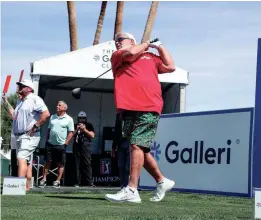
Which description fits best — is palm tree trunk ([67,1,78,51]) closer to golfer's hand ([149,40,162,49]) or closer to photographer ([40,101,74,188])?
photographer ([40,101,74,188])

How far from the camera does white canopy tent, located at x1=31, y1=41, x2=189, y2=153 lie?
1231 centimetres

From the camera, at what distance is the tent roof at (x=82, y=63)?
12.2 m

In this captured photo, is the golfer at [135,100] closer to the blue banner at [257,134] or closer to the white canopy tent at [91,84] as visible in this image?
the blue banner at [257,134]

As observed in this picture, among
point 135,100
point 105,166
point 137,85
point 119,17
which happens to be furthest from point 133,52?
point 119,17

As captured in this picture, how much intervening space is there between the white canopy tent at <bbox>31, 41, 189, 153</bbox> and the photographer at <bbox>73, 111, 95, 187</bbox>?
3.07 feet

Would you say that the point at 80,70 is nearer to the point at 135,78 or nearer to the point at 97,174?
the point at 97,174

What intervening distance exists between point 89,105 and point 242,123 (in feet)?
26.0

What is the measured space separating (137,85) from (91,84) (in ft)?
31.1

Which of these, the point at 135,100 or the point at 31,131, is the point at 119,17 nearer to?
the point at 31,131

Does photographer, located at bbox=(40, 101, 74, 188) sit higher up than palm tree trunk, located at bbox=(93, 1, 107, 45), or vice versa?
palm tree trunk, located at bbox=(93, 1, 107, 45)

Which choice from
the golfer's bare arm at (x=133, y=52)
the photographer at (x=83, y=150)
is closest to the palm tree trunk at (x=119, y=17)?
the photographer at (x=83, y=150)

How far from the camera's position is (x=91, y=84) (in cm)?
1505

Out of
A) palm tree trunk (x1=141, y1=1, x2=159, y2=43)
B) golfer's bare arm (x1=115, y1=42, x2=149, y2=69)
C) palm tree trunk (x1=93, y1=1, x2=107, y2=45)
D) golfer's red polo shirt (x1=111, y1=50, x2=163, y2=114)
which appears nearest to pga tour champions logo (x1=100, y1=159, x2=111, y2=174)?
palm tree trunk (x1=141, y1=1, x2=159, y2=43)

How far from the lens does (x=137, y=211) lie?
5016 mm
